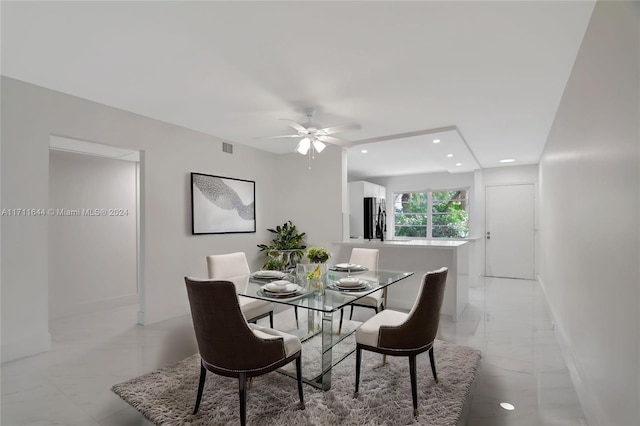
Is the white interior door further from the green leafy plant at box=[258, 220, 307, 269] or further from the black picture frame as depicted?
the black picture frame

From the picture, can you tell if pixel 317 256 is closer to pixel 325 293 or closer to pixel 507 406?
pixel 325 293

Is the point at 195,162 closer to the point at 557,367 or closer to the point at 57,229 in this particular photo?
the point at 57,229

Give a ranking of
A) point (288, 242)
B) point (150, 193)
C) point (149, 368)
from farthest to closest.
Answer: point (288, 242) < point (150, 193) < point (149, 368)

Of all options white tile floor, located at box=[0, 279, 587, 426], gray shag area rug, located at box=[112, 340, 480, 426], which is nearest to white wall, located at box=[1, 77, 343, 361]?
white tile floor, located at box=[0, 279, 587, 426]

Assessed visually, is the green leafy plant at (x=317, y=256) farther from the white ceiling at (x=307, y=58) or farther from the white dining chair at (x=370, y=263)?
the white ceiling at (x=307, y=58)

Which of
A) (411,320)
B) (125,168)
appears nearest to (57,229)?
(125,168)

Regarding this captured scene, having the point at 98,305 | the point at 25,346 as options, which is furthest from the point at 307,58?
the point at 98,305

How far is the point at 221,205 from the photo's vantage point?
4668 mm

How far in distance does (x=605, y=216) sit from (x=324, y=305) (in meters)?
1.64

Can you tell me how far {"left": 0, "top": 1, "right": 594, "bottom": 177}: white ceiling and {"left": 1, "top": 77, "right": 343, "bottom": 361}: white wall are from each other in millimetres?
256

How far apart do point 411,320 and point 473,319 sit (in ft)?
7.90

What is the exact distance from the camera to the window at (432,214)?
7.73 m

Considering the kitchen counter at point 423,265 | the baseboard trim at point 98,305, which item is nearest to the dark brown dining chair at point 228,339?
the kitchen counter at point 423,265

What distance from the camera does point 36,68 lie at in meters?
2.62
